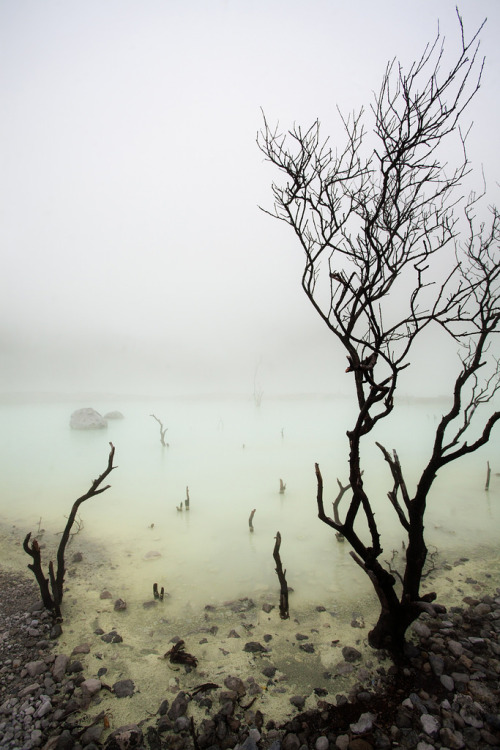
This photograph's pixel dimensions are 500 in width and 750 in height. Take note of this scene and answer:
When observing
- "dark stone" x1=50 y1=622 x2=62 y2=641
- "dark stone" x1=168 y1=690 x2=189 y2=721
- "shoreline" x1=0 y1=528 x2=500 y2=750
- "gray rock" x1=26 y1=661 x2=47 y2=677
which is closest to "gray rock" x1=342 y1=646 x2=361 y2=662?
"shoreline" x1=0 y1=528 x2=500 y2=750

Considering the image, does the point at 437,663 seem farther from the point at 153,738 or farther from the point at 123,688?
the point at 123,688

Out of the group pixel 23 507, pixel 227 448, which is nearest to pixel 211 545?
pixel 23 507

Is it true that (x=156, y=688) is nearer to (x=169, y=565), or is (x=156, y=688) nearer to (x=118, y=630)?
(x=118, y=630)

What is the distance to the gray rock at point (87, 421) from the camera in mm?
30281

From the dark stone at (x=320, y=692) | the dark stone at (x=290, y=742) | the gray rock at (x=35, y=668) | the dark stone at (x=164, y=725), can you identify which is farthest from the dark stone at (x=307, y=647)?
the gray rock at (x=35, y=668)

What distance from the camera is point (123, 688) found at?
152 inches

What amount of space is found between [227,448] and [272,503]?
1090cm

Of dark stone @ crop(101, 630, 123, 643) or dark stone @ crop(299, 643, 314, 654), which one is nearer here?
dark stone @ crop(299, 643, 314, 654)

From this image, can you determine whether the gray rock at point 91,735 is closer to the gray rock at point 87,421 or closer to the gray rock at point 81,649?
the gray rock at point 81,649

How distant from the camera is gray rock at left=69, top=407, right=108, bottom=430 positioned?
3028 centimetres

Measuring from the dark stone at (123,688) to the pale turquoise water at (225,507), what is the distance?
2305mm

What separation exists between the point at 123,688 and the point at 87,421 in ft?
98.6

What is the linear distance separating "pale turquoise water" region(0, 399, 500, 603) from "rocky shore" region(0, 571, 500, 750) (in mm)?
2338

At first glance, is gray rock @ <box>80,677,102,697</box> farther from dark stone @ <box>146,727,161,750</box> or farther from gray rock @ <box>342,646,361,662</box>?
gray rock @ <box>342,646,361,662</box>
